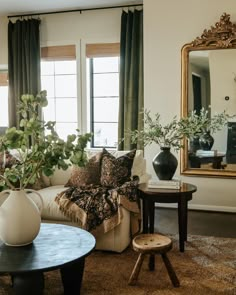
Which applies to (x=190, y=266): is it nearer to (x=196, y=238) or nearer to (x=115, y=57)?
(x=196, y=238)

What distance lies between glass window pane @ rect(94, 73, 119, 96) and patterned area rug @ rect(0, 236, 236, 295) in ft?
9.47

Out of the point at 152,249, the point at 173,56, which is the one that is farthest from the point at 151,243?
the point at 173,56

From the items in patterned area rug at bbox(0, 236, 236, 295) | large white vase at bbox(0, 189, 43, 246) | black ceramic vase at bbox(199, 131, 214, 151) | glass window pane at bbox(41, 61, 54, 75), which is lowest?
patterned area rug at bbox(0, 236, 236, 295)

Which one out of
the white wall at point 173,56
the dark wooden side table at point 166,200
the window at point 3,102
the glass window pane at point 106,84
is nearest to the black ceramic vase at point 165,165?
the dark wooden side table at point 166,200

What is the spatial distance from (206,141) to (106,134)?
5.60ft

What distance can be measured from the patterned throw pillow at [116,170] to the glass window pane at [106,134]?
196 centimetres

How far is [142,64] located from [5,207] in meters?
3.52

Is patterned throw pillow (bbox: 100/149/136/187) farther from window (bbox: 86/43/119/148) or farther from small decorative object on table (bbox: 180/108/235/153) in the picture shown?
window (bbox: 86/43/119/148)

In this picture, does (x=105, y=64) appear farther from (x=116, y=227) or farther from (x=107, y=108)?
(x=116, y=227)

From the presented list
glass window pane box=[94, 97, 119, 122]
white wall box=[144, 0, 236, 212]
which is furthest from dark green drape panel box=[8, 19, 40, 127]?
white wall box=[144, 0, 236, 212]

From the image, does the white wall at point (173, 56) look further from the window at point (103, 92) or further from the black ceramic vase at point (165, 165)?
the black ceramic vase at point (165, 165)

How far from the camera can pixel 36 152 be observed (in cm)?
231

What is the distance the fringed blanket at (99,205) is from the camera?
3365 mm

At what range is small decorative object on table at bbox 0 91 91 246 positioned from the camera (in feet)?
7.39
